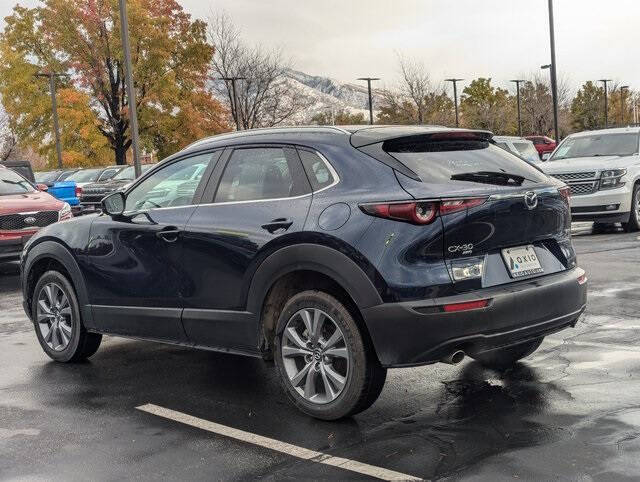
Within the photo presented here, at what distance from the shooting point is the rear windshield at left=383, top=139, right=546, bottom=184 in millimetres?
4918

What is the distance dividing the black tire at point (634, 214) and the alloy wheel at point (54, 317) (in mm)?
10700

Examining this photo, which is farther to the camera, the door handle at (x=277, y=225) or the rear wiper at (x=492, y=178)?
the door handle at (x=277, y=225)

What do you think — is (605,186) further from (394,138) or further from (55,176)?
(55,176)

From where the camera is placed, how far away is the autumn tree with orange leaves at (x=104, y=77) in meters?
45.7

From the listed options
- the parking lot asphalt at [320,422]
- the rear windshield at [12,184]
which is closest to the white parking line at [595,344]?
the parking lot asphalt at [320,422]

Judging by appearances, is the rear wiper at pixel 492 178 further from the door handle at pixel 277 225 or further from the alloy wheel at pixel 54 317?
the alloy wheel at pixel 54 317

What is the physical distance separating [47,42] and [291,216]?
46465 millimetres

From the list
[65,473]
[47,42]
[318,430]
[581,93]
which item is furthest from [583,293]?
[581,93]

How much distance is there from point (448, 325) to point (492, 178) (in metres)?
0.98

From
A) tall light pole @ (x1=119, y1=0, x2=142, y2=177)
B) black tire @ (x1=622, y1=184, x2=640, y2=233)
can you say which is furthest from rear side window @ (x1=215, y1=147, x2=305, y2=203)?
tall light pole @ (x1=119, y1=0, x2=142, y2=177)

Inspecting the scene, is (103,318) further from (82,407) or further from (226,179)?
(226,179)

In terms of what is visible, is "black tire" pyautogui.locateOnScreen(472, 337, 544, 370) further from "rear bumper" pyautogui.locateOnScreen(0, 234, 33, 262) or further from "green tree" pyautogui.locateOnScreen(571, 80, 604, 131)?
"green tree" pyautogui.locateOnScreen(571, 80, 604, 131)

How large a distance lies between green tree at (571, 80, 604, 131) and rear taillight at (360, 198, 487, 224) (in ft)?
260

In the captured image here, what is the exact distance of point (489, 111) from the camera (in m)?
74.3
